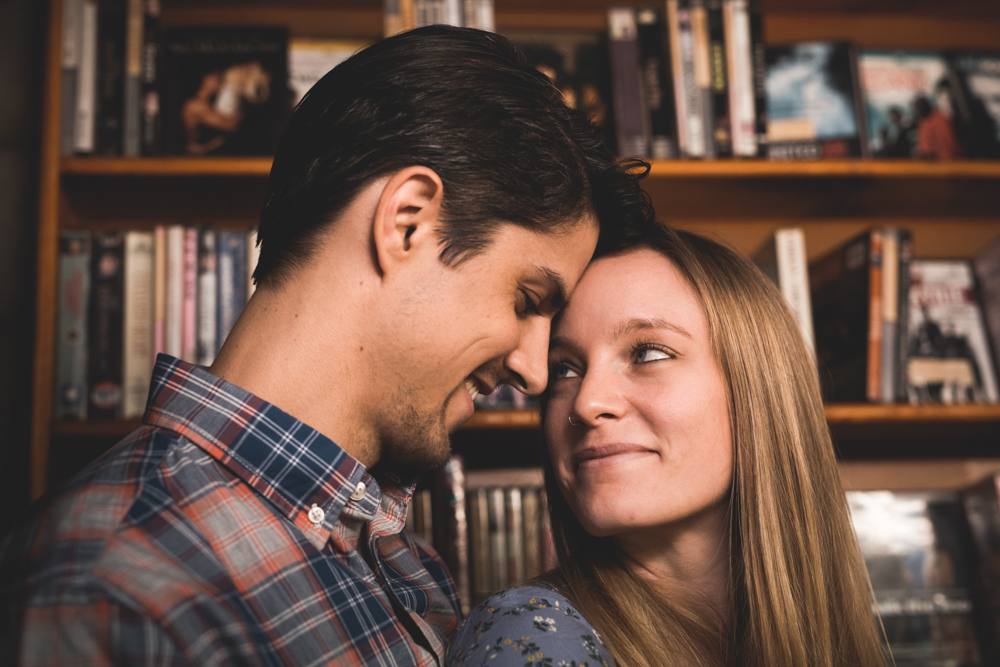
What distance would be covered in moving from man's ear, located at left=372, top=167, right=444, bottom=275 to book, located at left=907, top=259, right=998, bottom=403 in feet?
4.08

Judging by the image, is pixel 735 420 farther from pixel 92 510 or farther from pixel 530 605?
pixel 92 510

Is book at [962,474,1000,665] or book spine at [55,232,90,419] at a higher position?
book spine at [55,232,90,419]

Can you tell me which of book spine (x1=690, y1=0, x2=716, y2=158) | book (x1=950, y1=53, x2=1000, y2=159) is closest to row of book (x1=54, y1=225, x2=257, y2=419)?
book spine (x1=690, y1=0, x2=716, y2=158)

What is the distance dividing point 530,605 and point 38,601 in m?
0.52

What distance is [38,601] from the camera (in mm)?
555

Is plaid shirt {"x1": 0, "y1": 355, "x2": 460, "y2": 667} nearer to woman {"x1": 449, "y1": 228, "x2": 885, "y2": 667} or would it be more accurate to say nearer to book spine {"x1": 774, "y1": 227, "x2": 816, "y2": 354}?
woman {"x1": 449, "y1": 228, "x2": 885, "y2": 667}

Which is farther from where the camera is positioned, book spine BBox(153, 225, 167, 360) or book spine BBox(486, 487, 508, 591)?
book spine BBox(486, 487, 508, 591)

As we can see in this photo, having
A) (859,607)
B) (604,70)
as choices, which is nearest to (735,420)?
(859,607)

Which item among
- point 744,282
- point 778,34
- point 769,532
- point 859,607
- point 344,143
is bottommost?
point 859,607

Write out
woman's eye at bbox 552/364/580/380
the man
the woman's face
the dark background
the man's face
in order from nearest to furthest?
1. the man
2. the man's face
3. the woman's face
4. woman's eye at bbox 552/364/580/380
5. the dark background

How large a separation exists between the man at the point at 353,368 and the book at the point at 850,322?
83 centimetres

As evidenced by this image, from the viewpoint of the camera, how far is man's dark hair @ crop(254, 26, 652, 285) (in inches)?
35.5

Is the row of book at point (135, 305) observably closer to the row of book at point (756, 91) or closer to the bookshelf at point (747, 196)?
the bookshelf at point (747, 196)

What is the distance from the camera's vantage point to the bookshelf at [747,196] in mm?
1450
